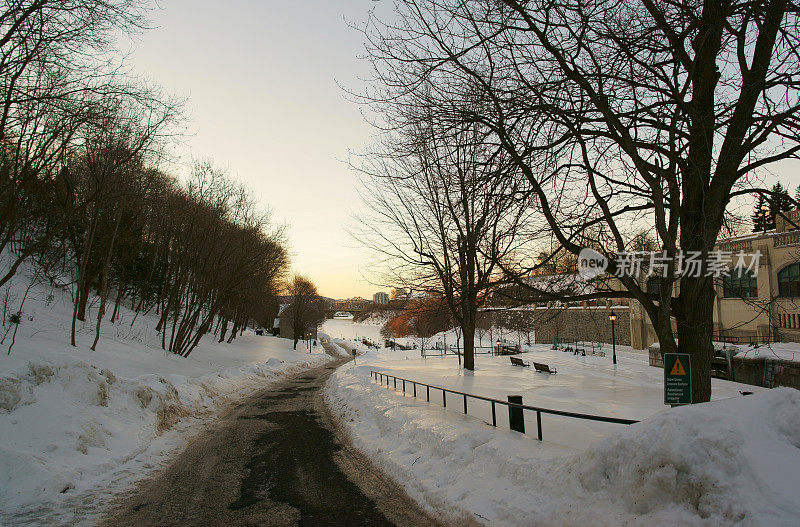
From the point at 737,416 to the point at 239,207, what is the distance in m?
25.9

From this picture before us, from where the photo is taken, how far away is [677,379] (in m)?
5.63

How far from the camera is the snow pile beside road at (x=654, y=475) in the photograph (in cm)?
A: 347

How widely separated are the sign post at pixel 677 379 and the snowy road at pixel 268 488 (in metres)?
3.52

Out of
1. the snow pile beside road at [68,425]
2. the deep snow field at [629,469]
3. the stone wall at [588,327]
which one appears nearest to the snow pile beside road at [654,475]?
the deep snow field at [629,469]

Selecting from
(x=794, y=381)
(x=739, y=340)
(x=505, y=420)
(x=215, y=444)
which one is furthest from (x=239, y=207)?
(x=739, y=340)

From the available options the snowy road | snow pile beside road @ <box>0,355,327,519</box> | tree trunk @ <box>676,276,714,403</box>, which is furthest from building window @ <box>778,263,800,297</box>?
snow pile beside road @ <box>0,355,327,519</box>

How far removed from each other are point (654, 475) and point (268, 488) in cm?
530

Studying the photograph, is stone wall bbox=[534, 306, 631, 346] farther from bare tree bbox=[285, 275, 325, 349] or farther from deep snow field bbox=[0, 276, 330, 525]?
deep snow field bbox=[0, 276, 330, 525]

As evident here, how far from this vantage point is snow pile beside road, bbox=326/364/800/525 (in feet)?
11.4

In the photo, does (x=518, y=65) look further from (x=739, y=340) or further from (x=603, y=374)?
(x=739, y=340)

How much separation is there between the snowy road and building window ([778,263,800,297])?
130ft

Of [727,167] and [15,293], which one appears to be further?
[15,293]

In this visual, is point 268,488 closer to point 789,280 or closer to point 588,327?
point 789,280

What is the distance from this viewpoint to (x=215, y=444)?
9.33 m
